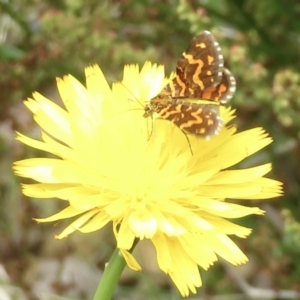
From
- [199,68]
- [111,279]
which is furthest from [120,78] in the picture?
[111,279]

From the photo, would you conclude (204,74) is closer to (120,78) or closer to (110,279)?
(110,279)

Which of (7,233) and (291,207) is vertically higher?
(291,207)

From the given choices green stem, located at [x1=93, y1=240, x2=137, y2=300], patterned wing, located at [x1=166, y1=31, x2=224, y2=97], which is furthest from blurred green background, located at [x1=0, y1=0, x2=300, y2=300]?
green stem, located at [x1=93, y1=240, x2=137, y2=300]

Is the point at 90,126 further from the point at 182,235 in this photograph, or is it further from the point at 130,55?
the point at 130,55

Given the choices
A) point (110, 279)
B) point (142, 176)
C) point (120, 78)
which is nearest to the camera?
point (110, 279)

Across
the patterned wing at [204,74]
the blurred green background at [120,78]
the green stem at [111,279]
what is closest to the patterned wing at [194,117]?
the patterned wing at [204,74]

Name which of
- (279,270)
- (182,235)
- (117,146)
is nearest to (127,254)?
(182,235)

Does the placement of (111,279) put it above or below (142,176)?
below
